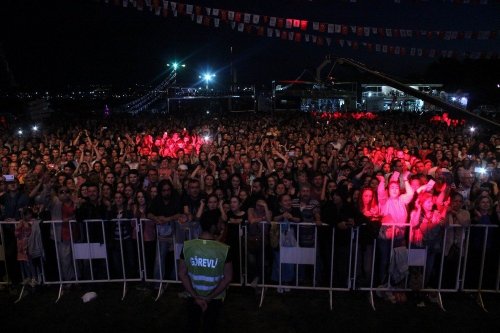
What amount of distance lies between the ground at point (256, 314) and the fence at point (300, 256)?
0.60 feet

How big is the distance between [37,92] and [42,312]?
1658 inches

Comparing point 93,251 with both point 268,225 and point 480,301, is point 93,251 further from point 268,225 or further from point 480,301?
point 480,301

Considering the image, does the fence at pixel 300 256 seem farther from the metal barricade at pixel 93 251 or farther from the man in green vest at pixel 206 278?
the man in green vest at pixel 206 278

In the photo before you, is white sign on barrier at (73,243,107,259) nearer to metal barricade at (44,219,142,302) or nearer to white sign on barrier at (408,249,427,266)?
metal barricade at (44,219,142,302)

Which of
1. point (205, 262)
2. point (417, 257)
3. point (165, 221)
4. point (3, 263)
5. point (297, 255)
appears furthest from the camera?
point (3, 263)

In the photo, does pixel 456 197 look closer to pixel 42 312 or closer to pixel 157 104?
pixel 42 312

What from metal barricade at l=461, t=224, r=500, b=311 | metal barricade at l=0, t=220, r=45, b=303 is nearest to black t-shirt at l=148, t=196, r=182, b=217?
metal barricade at l=0, t=220, r=45, b=303

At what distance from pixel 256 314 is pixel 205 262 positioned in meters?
1.83

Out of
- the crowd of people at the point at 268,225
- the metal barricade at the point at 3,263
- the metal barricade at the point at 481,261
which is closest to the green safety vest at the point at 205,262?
the crowd of people at the point at 268,225

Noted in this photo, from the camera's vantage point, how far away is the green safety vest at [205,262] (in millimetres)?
3809

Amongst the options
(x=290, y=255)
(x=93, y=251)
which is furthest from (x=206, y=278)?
(x=93, y=251)

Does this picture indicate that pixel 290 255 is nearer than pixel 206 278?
No

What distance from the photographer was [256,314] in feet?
17.1

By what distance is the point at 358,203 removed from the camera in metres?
6.04
